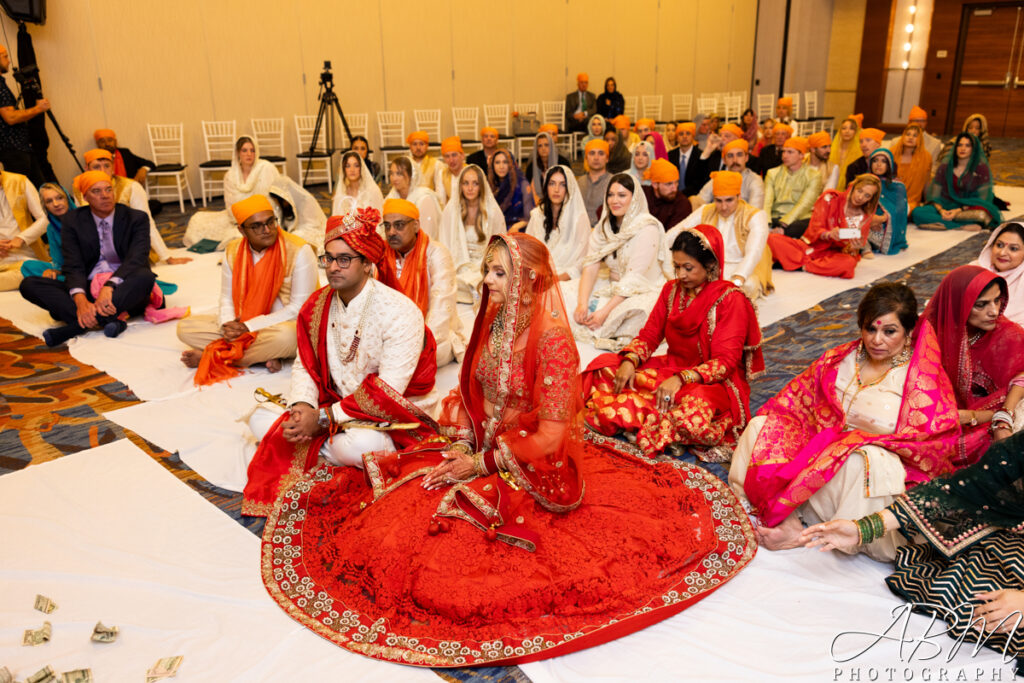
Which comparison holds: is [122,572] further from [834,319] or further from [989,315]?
[834,319]

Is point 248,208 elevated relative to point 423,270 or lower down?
elevated

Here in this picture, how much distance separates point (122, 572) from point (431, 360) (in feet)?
4.17

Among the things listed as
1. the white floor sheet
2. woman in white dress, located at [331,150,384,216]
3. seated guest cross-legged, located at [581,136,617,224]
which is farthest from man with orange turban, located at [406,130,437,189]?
the white floor sheet

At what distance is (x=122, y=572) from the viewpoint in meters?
2.28

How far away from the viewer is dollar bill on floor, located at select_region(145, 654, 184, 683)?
1.86m

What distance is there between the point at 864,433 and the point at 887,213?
4.36 meters

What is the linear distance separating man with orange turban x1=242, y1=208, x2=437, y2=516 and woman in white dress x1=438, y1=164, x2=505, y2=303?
2.28 m

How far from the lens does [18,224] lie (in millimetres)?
5480

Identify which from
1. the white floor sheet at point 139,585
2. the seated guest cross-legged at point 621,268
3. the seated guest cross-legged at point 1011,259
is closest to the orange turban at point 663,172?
the seated guest cross-legged at point 621,268

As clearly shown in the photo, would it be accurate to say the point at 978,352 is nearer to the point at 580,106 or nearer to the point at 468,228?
the point at 468,228

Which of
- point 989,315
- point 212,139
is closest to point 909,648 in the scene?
point 989,315

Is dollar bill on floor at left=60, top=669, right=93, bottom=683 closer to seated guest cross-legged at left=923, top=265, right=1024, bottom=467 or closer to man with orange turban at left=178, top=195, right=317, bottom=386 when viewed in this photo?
man with orange turban at left=178, top=195, right=317, bottom=386

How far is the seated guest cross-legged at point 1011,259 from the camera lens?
10.4 feet

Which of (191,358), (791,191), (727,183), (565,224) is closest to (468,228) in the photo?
(565,224)
